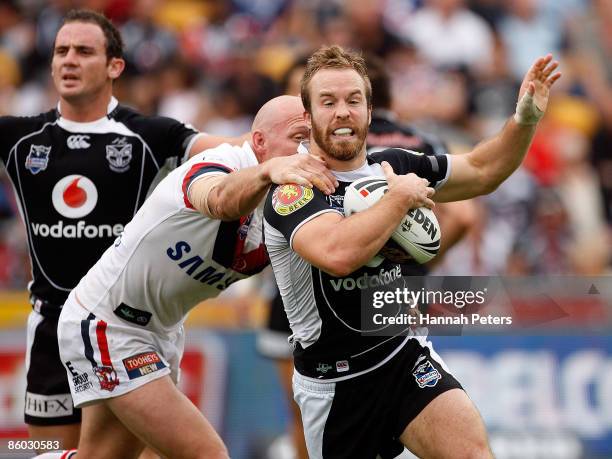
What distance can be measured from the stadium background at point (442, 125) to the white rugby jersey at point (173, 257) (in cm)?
348

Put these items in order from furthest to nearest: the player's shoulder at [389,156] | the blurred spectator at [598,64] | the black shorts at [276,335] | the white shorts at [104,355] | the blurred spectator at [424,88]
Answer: the blurred spectator at [598,64], the blurred spectator at [424,88], the black shorts at [276,335], the white shorts at [104,355], the player's shoulder at [389,156]

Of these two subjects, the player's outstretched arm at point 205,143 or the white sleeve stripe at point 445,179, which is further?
the player's outstretched arm at point 205,143

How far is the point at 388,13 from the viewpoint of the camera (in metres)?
13.8

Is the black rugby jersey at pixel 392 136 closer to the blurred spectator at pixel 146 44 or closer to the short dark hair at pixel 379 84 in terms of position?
the short dark hair at pixel 379 84

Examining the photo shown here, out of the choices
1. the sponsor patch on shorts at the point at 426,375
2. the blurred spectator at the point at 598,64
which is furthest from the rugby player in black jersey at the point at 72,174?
the blurred spectator at the point at 598,64

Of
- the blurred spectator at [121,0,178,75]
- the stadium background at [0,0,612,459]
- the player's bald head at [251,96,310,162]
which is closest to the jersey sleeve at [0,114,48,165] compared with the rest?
the player's bald head at [251,96,310,162]

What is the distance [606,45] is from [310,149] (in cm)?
957

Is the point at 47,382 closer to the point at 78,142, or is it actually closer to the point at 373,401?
the point at 78,142

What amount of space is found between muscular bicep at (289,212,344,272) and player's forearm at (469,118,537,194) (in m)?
1.24

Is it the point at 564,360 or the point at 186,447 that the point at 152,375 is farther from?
the point at 564,360

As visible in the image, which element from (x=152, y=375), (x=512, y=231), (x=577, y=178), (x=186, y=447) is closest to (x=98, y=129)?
(x=152, y=375)

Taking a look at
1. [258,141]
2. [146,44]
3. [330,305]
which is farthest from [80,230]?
[146,44]

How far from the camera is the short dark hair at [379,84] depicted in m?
7.71

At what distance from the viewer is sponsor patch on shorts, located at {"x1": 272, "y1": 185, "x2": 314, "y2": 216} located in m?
5.01
